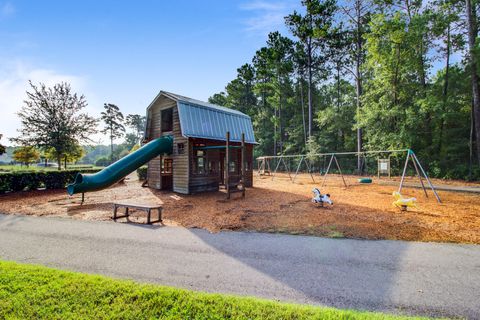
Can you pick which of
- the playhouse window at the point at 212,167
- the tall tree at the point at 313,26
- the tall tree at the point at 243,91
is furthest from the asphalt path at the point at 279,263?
the tall tree at the point at 243,91

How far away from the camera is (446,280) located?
369 cm

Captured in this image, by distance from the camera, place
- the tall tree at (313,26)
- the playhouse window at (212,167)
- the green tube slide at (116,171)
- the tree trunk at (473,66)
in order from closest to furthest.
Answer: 1. the green tube slide at (116,171)
2. the playhouse window at (212,167)
3. the tree trunk at (473,66)
4. the tall tree at (313,26)

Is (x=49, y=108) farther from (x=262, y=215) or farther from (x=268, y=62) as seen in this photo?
(x=268, y=62)

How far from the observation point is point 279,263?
432 cm

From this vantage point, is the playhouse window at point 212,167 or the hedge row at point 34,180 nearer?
the hedge row at point 34,180

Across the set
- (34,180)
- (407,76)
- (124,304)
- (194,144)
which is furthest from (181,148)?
(407,76)

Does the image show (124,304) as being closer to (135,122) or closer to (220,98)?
(220,98)

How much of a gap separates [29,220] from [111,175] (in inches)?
131

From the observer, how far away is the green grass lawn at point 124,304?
8.63 ft

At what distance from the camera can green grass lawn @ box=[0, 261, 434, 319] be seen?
8.63 ft

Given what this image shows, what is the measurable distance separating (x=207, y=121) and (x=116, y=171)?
569 cm

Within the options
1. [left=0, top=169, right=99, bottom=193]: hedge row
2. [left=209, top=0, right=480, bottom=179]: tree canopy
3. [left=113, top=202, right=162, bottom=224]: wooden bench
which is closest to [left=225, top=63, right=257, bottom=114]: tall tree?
[left=209, top=0, right=480, bottom=179]: tree canopy

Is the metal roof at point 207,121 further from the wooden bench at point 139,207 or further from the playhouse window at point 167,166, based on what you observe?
the wooden bench at point 139,207

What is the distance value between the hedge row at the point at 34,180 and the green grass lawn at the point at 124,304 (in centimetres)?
1320
